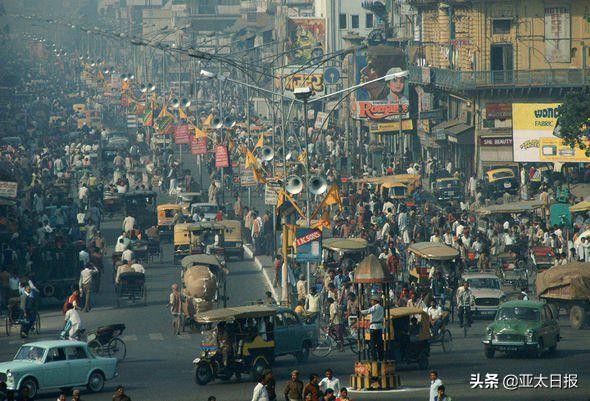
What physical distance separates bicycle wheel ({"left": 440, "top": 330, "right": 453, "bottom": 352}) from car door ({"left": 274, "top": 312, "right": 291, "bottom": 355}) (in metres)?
4.23

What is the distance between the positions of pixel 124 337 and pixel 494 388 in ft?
39.2

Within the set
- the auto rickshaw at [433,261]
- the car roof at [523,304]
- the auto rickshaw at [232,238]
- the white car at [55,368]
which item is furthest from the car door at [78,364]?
the auto rickshaw at [232,238]

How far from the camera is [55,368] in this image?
97.5 ft

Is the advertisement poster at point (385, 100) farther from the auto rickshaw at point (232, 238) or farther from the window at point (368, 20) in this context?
the window at point (368, 20)

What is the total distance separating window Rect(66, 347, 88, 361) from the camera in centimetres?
3006

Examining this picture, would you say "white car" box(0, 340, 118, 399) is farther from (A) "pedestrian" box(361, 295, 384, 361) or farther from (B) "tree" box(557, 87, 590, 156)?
(B) "tree" box(557, 87, 590, 156)

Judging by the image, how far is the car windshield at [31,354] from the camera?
2977 cm

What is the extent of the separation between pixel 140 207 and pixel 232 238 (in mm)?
7305

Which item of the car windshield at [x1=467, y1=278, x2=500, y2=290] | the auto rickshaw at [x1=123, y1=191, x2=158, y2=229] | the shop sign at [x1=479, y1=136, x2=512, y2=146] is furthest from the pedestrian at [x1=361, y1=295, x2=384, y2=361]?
the shop sign at [x1=479, y1=136, x2=512, y2=146]

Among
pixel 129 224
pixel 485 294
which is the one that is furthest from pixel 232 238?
pixel 485 294

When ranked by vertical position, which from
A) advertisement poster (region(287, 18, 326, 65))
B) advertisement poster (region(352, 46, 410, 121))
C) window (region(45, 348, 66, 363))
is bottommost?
window (region(45, 348, 66, 363))

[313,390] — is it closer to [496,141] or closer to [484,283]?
[484,283]

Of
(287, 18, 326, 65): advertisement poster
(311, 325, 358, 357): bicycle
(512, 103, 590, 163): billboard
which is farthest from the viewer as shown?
(287, 18, 326, 65): advertisement poster

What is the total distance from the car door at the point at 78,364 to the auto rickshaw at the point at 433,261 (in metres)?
14.4
